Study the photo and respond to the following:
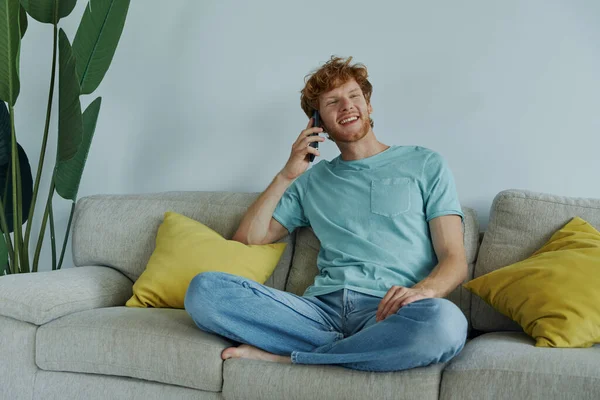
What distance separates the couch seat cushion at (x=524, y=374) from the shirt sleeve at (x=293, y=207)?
88 cm

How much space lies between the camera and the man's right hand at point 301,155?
8.14 feet

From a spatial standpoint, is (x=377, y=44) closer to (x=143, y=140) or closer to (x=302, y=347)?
(x=143, y=140)

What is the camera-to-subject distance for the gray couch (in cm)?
178

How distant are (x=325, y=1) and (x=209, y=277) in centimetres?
141

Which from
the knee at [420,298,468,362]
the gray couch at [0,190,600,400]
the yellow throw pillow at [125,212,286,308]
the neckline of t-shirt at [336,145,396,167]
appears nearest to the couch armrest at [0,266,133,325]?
the gray couch at [0,190,600,400]

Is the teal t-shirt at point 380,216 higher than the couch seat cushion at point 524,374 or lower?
higher

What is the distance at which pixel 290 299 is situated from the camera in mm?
2121

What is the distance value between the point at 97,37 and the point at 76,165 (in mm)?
507

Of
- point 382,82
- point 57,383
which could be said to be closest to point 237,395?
point 57,383

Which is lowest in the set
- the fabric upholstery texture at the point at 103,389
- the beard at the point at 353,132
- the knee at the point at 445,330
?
the fabric upholstery texture at the point at 103,389

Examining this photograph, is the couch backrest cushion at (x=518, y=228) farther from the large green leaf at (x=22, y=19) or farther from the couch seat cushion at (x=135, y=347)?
the large green leaf at (x=22, y=19)

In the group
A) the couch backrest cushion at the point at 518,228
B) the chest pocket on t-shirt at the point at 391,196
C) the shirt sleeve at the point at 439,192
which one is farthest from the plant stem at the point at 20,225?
the couch backrest cushion at the point at 518,228

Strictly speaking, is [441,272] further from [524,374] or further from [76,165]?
[76,165]

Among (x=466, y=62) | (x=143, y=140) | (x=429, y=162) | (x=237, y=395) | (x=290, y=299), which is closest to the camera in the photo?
(x=237, y=395)
